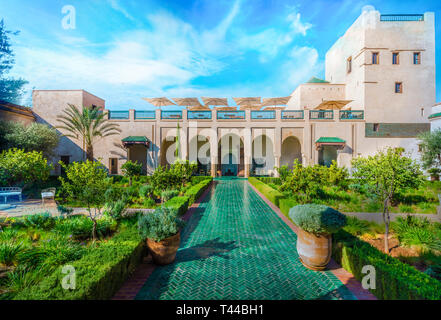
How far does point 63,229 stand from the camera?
6141 mm

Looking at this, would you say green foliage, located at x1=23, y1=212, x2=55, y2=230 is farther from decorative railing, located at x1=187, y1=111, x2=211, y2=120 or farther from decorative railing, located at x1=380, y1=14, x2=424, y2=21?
decorative railing, located at x1=380, y1=14, x2=424, y2=21

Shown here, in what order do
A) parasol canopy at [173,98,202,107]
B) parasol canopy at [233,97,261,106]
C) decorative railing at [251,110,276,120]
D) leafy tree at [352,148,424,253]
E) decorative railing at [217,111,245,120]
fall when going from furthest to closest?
1. parasol canopy at [233,97,261,106]
2. parasol canopy at [173,98,202,107]
3. decorative railing at [217,111,245,120]
4. decorative railing at [251,110,276,120]
5. leafy tree at [352,148,424,253]

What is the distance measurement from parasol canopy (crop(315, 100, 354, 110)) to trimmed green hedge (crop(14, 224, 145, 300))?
23.4m

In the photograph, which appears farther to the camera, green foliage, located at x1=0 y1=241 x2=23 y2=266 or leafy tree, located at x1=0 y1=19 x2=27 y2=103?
leafy tree, located at x1=0 y1=19 x2=27 y2=103

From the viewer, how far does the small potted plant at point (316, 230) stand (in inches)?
161

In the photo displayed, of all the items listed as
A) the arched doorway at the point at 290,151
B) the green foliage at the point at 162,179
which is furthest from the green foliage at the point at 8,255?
the arched doorway at the point at 290,151

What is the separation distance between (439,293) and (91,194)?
761 cm

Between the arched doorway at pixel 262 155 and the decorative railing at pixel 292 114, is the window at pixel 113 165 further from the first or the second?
the decorative railing at pixel 292 114

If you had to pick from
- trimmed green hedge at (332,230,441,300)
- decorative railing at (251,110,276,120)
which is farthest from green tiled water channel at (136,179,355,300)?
decorative railing at (251,110,276,120)

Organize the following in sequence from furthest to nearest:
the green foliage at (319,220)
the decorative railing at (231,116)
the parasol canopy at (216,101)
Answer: the parasol canopy at (216,101) → the decorative railing at (231,116) → the green foliage at (319,220)

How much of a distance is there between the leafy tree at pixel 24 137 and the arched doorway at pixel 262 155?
2138 cm

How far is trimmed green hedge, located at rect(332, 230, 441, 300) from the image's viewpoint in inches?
118
